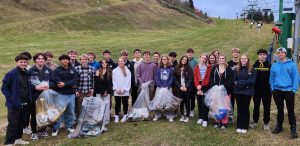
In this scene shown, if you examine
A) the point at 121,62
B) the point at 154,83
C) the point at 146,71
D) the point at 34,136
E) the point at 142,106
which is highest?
the point at 121,62

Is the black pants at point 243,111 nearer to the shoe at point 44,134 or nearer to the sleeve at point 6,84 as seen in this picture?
the shoe at point 44,134

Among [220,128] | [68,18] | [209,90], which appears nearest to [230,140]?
[220,128]

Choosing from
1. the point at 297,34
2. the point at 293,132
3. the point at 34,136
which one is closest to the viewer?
the point at 293,132

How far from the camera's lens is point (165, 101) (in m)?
8.53

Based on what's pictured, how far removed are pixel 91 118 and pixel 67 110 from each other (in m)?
0.58

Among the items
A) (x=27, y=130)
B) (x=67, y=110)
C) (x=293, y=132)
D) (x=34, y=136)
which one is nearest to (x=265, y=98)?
(x=293, y=132)

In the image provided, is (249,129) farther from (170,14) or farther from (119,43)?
(170,14)

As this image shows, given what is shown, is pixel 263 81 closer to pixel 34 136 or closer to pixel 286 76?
pixel 286 76

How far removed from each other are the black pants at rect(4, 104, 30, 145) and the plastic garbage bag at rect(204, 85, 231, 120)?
3843mm

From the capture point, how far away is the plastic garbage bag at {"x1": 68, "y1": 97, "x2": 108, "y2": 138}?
7922 mm

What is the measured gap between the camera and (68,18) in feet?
Result: 108

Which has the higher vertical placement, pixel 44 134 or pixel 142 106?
pixel 142 106

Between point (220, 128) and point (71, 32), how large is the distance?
2396 cm

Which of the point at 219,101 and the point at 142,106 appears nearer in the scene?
the point at 219,101
